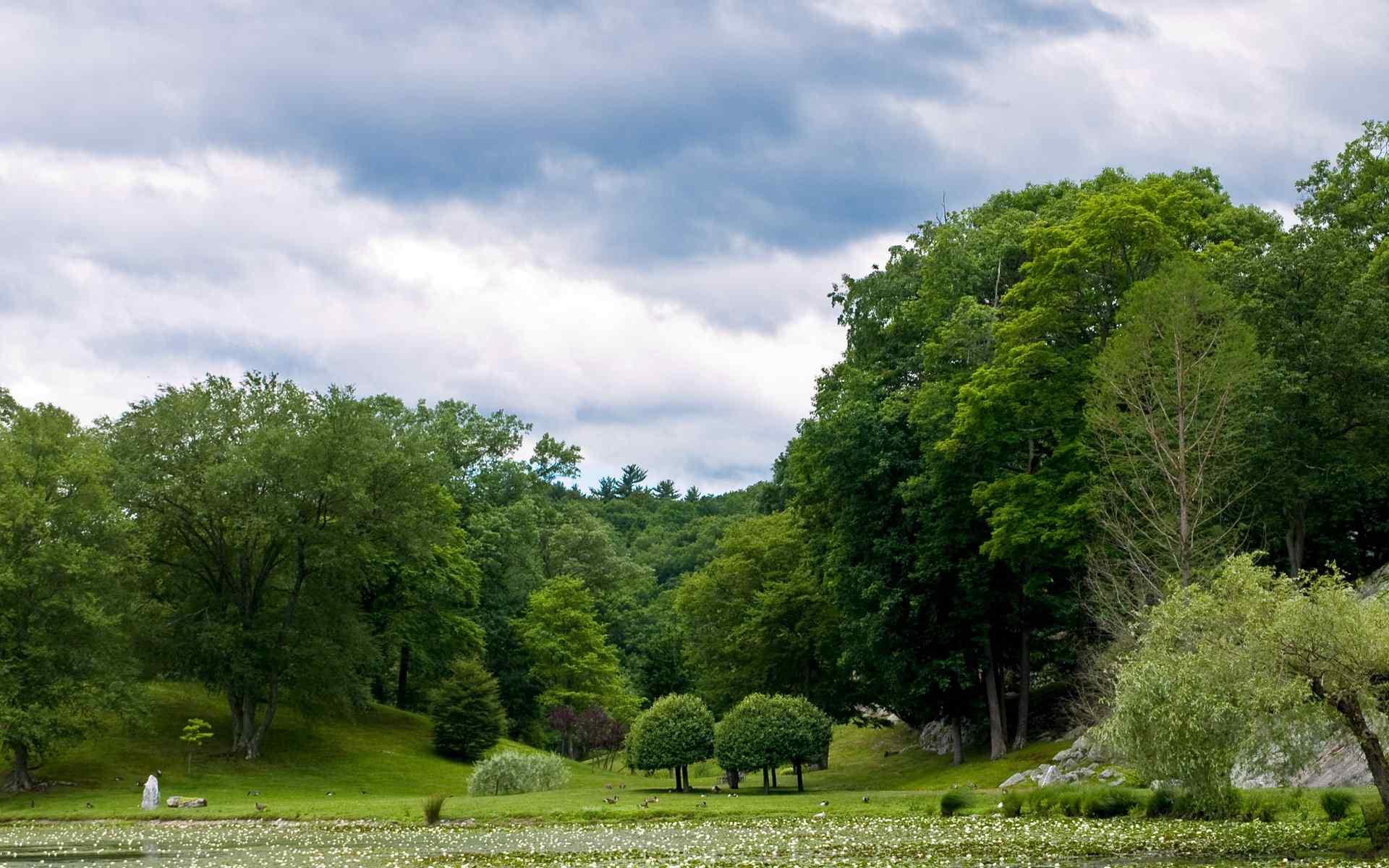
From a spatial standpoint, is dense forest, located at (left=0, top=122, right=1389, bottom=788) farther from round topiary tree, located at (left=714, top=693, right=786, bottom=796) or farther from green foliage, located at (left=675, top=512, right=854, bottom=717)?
round topiary tree, located at (left=714, top=693, right=786, bottom=796)

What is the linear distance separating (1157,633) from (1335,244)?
28165 millimetres

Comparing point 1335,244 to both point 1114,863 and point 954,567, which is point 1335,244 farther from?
point 1114,863

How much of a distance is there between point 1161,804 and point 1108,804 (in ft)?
5.10

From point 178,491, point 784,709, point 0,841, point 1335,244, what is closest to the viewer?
point 0,841

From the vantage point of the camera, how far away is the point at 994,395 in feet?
161

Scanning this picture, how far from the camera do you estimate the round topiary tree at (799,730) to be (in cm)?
5006

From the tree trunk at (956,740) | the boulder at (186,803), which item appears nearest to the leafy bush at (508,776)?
the boulder at (186,803)

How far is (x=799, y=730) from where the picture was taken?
1975 inches

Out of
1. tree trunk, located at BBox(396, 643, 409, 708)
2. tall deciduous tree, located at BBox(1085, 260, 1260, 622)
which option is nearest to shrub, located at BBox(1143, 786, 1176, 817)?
tall deciduous tree, located at BBox(1085, 260, 1260, 622)

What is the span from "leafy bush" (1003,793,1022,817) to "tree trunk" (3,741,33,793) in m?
41.8

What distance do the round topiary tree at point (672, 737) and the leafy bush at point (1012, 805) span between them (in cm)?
1997

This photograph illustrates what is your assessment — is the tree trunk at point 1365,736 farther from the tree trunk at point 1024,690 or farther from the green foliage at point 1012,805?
the tree trunk at point 1024,690

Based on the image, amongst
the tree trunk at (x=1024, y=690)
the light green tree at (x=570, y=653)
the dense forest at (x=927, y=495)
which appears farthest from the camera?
the light green tree at (x=570, y=653)

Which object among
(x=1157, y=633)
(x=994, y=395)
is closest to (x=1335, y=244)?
(x=994, y=395)
